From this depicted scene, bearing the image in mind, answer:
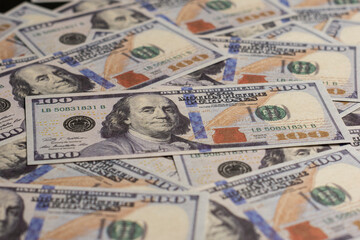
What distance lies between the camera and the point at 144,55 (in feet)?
4.66

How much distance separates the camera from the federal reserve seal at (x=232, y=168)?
110 cm

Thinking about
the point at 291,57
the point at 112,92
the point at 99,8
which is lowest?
the point at 112,92

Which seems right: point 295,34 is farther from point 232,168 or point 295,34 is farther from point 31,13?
point 31,13

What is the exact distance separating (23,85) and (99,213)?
1.40ft

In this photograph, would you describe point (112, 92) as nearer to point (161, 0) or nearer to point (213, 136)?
point (213, 136)

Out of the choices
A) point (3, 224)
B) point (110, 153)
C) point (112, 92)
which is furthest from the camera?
point (112, 92)

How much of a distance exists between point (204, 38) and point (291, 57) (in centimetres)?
22

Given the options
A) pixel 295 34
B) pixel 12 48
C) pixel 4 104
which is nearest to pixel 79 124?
pixel 4 104

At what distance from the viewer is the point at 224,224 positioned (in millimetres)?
988

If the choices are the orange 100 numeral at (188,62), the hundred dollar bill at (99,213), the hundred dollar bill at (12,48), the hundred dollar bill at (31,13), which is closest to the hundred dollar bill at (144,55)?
the orange 100 numeral at (188,62)

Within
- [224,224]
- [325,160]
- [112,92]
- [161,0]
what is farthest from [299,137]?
[161,0]

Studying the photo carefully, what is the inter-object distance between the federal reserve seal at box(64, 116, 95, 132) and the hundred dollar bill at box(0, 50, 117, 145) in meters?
0.10

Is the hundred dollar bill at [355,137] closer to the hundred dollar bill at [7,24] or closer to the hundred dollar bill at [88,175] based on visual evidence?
the hundred dollar bill at [88,175]

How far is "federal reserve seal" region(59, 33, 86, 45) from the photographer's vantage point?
1.49 meters
